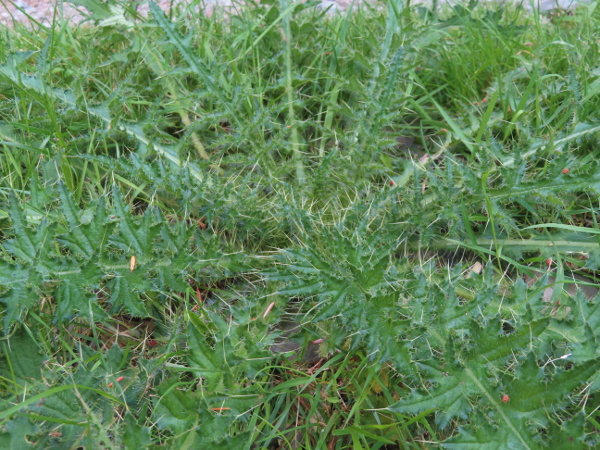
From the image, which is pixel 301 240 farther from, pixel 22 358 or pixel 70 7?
pixel 70 7

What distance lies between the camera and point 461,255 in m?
2.08

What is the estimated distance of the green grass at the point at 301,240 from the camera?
1.49 meters

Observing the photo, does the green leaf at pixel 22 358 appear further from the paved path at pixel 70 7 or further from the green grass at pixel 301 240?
the paved path at pixel 70 7

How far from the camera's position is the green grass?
1.49 meters

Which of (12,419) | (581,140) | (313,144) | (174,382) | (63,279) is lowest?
(12,419)

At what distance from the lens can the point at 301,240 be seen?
6.54 ft

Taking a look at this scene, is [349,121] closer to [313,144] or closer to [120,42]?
[313,144]

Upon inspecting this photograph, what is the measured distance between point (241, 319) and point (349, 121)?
1125 mm

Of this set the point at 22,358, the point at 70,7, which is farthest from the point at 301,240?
the point at 70,7

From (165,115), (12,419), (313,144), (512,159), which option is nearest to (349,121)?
(313,144)

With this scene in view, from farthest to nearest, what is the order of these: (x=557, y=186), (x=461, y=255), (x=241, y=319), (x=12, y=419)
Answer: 1. (x=461, y=255)
2. (x=557, y=186)
3. (x=241, y=319)
4. (x=12, y=419)

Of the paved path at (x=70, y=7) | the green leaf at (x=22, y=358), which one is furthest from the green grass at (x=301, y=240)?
the paved path at (x=70, y=7)

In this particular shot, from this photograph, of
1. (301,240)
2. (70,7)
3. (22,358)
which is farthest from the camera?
(70,7)

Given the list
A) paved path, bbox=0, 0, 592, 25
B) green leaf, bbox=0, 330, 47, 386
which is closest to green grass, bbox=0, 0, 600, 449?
green leaf, bbox=0, 330, 47, 386
